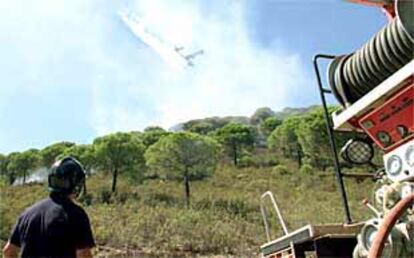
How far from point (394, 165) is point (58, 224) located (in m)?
2.23

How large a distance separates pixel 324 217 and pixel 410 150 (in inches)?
1038

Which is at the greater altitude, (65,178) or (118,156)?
(118,156)

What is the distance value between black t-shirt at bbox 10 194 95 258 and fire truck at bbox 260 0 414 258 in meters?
1.61

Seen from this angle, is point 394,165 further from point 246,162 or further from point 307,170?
point 246,162

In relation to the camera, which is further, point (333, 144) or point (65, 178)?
point (333, 144)

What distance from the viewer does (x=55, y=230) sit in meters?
3.53

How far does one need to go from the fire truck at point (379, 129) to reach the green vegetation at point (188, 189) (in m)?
21.8

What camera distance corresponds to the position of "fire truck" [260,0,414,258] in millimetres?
3733

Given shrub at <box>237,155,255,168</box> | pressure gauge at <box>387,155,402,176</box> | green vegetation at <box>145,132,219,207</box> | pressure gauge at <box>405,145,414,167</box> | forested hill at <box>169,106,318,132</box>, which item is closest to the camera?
pressure gauge at <box>405,145,414,167</box>

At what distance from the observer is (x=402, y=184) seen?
3980 mm

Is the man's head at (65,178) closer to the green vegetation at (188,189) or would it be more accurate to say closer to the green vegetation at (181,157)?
the green vegetation at (188,189)

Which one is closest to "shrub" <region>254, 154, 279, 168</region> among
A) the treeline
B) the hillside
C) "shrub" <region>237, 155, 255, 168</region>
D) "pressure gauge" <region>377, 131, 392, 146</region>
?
"shrub" <region>237, 155, 255, 168</region>

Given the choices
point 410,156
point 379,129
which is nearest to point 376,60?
point 379,129

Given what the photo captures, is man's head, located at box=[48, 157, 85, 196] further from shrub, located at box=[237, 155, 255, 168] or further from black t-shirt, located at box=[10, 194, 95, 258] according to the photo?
shrub, located at box=[237, 155, 255, 168]
